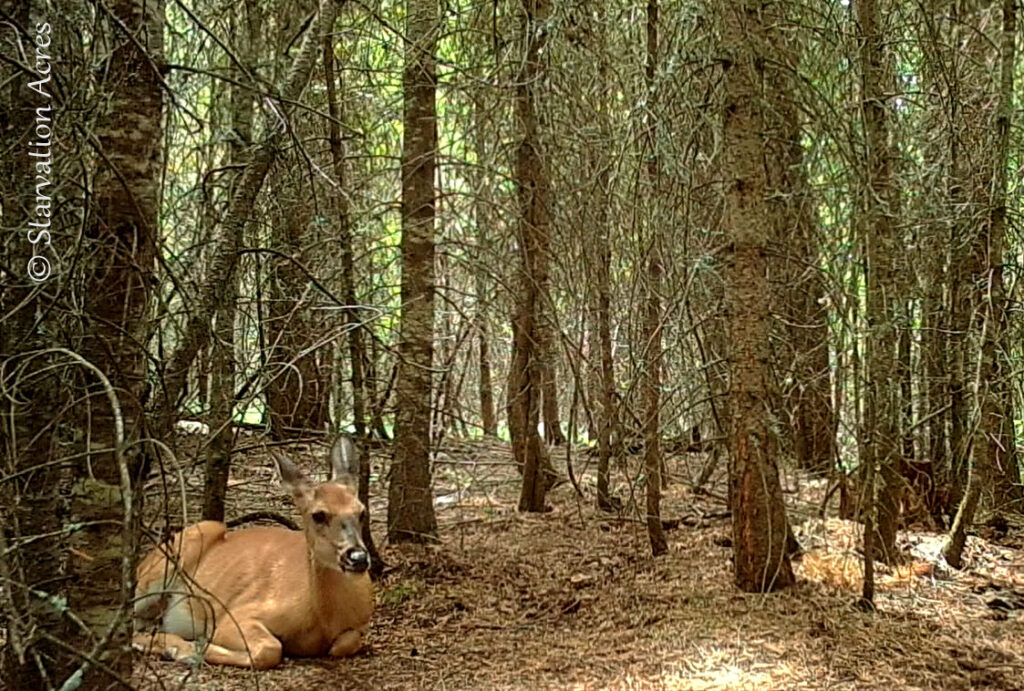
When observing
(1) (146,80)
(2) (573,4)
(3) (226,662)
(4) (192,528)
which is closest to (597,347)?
(2) (573,4)

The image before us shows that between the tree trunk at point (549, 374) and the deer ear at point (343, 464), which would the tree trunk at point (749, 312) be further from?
the deer ear at point (343, 464)

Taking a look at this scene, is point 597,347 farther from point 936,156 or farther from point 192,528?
point 192,528

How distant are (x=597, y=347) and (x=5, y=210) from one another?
15.5ft

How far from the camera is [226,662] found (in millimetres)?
4758

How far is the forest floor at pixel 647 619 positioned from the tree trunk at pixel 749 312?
0.35 m

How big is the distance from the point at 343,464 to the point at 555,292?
3159 millimetres

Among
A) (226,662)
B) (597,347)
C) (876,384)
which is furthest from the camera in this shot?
(597,347)

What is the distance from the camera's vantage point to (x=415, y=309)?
6469 mm

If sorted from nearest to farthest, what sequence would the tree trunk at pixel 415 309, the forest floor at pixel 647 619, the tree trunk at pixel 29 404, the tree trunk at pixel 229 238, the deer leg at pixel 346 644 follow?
the tree trunk at pixel 29 404
the tree trunk at pixel 229 238
the forest floor at pixel 647 619
the deer leg at pixel 346 644
the tree trunk at pixel 415 309

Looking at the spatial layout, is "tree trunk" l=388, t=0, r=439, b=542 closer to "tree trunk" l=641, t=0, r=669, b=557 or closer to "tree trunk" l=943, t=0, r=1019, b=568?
"tree trunk" l=641, t=0, r=669, b=557

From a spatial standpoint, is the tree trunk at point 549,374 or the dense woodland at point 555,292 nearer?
the dense woodland at point 555,292

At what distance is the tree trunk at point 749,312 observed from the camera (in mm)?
5051

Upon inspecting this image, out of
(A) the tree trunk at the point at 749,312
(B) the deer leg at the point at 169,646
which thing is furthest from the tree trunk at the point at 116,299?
(A) the tree trunk at the point at 749,312

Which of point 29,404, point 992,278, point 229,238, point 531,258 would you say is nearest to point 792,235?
point 992,278
